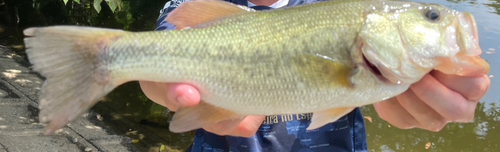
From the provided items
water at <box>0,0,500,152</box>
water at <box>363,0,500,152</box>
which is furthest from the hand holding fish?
water at <box>363,0,500,152</box>

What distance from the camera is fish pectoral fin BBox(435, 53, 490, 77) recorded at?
4.66ft

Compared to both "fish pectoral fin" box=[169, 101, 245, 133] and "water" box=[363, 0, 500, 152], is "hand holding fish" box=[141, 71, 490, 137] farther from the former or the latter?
"water" box=[363, 0, 500, 152]

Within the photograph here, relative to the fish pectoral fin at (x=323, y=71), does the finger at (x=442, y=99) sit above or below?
below

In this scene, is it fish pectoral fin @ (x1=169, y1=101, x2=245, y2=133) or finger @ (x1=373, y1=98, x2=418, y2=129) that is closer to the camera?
fish pectoral fin @ (x1=169, y1=101, x2=245, y2=133)

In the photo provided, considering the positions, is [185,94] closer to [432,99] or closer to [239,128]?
[239,128]

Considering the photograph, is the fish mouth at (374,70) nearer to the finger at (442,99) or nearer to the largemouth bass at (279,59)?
the largemouth bass at (279,59)

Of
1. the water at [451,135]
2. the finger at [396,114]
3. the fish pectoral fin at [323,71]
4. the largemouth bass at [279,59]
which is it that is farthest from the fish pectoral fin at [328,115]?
the water at [451,135]

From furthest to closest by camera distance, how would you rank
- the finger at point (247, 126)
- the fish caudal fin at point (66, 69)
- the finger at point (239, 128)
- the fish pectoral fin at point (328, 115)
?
the finger at point (247, 126)
the finger at point (239, 128)
the fish pectoral fin at point (328, 115)
the fish caudal fin at point (66, 69)

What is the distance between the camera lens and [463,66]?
1.43 metres

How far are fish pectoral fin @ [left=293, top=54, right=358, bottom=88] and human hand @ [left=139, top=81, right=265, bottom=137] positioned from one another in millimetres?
315

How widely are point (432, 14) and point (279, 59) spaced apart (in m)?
0.50

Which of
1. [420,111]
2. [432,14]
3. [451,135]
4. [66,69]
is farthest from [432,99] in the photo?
[451,135]

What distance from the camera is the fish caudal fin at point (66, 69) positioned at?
4.55 feet

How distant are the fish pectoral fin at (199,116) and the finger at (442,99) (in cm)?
59
